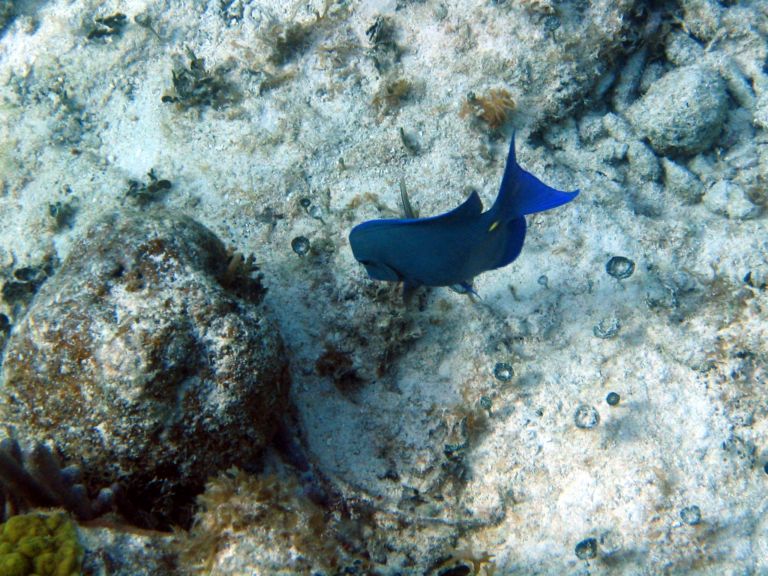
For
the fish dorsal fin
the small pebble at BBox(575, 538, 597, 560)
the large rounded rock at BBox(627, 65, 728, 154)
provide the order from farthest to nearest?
the large rounded rock at BBox(627, 65, 728, 154) < the small pebble at BBox(575, 538, 597, 560) < the fish dorsal fin

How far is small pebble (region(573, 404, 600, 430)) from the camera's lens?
3.26 metres

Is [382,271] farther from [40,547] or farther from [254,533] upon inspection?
[40,547]

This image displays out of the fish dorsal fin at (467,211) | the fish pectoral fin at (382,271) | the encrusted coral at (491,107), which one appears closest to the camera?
the fish dorsal fin at (467,211)

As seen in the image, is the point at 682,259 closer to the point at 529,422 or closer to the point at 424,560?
the point at 529,422

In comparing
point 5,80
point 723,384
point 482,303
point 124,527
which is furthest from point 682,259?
point 5,80

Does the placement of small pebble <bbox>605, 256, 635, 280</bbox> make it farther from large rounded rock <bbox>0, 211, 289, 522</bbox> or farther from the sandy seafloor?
large rounded rock <bbox>0, 211, 289, 522</bbox>

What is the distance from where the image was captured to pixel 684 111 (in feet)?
15.0

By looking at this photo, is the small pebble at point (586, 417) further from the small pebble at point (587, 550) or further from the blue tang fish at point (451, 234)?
the blue tang fish at point (451, 234)

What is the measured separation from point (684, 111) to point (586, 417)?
3.15 metres

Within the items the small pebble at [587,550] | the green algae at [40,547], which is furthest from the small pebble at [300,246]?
the small pebble at [587,550]

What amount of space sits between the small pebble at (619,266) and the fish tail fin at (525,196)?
1.44 m

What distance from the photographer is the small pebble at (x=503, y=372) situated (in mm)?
3439

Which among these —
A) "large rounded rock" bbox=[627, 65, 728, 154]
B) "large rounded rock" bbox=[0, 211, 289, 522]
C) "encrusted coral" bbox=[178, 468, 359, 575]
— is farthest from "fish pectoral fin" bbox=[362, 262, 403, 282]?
"large rounded rock" bbox=[627, 65, 728, 154]

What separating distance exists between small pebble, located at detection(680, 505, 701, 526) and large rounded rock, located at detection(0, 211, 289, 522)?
256 cm
